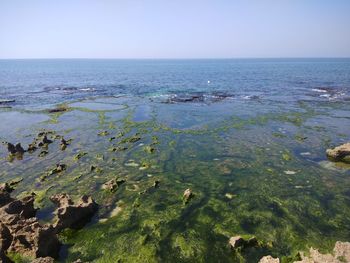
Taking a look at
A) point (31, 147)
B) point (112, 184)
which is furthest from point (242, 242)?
point (31, 147)

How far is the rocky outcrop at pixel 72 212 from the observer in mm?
14820

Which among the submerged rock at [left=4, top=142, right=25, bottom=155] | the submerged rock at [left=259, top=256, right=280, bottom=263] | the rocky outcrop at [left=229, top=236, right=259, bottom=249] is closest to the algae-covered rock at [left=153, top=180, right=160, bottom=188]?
the rocky outcrop at [left=229, top=236, right=259, bottom=249]

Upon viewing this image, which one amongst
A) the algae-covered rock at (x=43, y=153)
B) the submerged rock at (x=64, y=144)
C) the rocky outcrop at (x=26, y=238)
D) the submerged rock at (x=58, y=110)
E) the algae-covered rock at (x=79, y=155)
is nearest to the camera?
the rocky outcrop at (x=26, y=238)

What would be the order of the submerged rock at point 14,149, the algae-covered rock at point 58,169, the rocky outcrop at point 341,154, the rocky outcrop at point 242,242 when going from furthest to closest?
the submerged rock at point 14,149
the rocky outcrop at point 341,154
the algae-covered rock at point 58,169
the rocky outcrop at point 242,242

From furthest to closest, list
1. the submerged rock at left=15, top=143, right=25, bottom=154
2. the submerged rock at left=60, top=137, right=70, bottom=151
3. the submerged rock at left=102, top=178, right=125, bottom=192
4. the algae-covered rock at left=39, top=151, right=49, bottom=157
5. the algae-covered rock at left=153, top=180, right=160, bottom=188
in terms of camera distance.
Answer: the submerged rock at left=60, top=137, right=70, bottom=151 → the submerged rock at left=15, top=143, right=25, bottom=154 → the algae-covered rock at left=39, top=151, right=49, bottom=157 → the algae-covered rock at left=153, top=180, right=160, bottom=188 → the submerged rock at left=102, top=178, right=125, bottom=192

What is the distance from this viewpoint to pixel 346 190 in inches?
722

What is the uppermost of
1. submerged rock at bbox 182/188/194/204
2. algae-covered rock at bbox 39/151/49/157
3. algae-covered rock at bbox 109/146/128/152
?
submerged rock at bbox 182/188/194/204

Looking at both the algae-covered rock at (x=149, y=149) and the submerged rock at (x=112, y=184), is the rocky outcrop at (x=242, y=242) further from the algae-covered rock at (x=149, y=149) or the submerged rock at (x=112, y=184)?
the algae-covered rock at (x=149, y=149)

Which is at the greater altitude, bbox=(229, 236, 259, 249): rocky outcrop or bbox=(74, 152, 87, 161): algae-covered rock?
bbox=(229, 236, 259, 249): rocky outcrop

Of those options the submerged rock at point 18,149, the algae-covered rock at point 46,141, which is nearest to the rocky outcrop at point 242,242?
the submerged rock at point 18,149

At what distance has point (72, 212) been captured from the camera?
49.9 ft

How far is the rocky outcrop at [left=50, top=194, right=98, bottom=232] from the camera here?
1482cm

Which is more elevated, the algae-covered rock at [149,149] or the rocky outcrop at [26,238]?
the rocky outcrop at [26,238]

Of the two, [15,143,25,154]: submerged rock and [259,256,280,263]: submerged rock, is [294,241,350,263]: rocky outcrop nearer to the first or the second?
[259,256,280,263]: submerged rock
